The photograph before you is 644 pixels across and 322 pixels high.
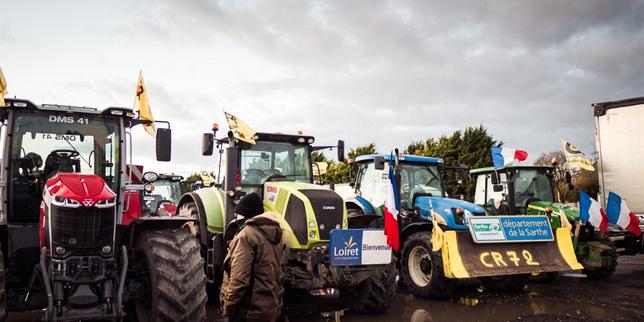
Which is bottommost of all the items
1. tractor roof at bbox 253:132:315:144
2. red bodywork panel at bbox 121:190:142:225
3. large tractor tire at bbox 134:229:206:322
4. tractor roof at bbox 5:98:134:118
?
large tractor tire at bbox 134:229:206:322

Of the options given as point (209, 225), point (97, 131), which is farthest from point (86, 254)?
point (209, 225)

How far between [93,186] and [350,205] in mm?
5553

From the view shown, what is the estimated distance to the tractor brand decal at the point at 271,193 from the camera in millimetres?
6902

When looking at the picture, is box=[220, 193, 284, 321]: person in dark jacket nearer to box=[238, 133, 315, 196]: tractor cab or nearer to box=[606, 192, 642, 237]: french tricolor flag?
box=[238, 133, 315, 196]: tractor cab

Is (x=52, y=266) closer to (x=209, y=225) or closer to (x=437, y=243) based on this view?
(x=209, y=225)

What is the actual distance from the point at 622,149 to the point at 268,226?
33.1ft

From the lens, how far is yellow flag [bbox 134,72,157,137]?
5742mm

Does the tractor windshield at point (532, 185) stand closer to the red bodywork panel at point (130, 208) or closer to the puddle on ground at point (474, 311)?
the puddle on ground at point (474, 311)

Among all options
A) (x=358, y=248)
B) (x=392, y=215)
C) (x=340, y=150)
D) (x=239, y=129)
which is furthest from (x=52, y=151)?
(x=392, y=215)

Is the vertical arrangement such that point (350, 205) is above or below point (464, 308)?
above

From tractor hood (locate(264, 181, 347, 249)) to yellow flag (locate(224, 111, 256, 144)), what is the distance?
0.81 metres

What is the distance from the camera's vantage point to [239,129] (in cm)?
697

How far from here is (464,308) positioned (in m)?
7.51

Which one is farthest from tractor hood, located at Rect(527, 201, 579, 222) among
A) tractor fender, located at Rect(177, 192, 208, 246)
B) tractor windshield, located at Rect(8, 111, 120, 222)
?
tractor windshield, located at Rect(8, 111, 120, 222)
